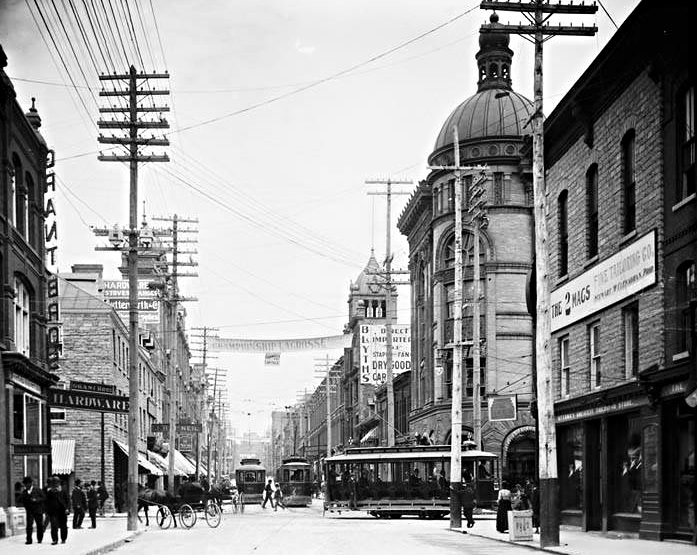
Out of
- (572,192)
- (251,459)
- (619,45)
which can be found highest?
(619,45)

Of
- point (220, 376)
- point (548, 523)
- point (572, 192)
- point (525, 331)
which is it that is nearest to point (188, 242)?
point (525, 331)

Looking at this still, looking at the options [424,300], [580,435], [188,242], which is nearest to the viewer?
[580,435]

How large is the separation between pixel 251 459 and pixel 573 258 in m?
58.6

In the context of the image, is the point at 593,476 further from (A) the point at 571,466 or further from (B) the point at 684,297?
(B) the point at 684,297

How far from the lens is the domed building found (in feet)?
216

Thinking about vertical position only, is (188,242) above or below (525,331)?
above

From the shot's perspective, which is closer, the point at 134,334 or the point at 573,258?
the point at 573,258

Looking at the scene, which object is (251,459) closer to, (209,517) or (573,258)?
(209,517)

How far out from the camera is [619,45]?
2944cm

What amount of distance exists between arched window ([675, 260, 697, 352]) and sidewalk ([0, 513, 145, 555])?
45.6 ft

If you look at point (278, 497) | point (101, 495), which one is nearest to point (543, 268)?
point (101, 495)

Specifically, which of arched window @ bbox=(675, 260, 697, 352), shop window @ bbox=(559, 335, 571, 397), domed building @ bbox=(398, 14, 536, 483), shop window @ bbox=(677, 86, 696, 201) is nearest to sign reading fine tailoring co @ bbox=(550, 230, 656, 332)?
shop window @ bbox=(559, 335, 571, 397)

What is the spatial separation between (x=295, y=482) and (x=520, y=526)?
46.7 meters

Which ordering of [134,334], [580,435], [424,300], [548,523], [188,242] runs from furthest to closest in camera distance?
[424,300] < [188,242] < [134,334] < [580,435] < [548,523]
